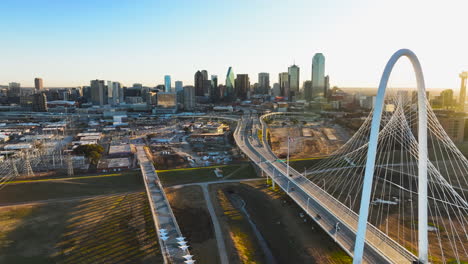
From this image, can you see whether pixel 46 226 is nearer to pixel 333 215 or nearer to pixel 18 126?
pixel 333 215

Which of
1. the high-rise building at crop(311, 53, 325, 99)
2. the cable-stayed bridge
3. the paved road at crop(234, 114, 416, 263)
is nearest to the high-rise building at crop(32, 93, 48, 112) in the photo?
the cable-stayed bridge

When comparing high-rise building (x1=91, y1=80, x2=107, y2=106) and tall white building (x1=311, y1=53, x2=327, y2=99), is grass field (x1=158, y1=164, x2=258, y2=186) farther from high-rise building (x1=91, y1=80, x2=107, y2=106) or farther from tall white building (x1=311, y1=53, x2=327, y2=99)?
tall white building (x1=311, y1=53, x2=327, y2=99)

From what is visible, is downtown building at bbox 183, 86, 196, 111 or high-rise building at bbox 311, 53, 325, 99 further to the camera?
high-rise building at bbox 311, 53, 325, 99

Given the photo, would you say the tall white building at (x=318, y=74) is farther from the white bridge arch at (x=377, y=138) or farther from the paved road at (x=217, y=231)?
the white bridge arch at (x=377, y=138)

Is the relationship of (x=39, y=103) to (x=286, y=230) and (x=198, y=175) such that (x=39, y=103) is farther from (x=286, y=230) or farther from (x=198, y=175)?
(x=286, y=230)

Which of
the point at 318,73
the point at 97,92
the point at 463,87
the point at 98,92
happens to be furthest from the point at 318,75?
the point at 97,92

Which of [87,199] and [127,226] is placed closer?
[127,226]

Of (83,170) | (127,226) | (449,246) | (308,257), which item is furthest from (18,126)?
(449,246)

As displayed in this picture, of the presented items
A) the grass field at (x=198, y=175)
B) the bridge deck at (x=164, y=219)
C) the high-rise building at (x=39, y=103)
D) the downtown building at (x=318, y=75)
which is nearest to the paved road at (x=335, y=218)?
the grass field at (x=198, y=175)
